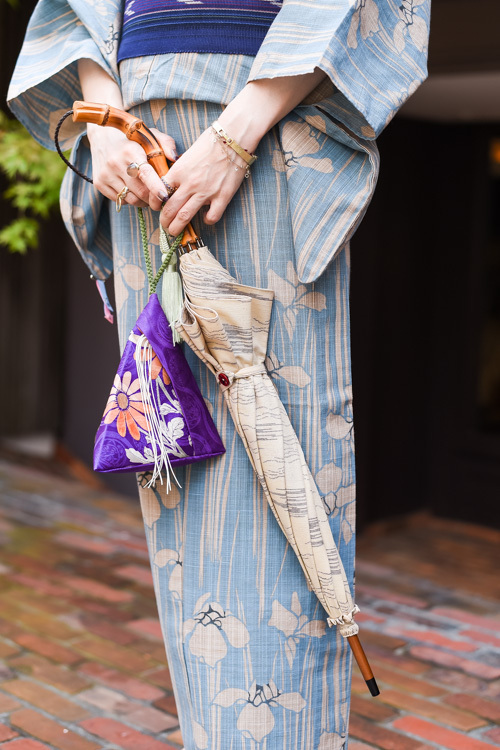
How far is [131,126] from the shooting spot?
4.26 feet

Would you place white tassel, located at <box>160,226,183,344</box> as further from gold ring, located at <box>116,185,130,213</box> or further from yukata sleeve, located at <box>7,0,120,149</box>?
yukata sleeve, located at <box>7,0,120,149</box>

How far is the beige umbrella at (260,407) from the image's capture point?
128cm

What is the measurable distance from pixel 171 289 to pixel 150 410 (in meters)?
0.19

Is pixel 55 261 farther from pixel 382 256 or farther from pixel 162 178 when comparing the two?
pixel 162 178

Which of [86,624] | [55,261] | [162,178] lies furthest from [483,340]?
[162,178]

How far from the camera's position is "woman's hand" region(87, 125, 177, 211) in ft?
4.19

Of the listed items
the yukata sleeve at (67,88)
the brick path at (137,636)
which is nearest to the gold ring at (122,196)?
the yukata sleeve at (67,88)

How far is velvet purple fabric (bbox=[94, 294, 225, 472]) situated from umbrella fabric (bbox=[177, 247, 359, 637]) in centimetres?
4

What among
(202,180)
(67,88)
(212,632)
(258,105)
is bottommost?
(212,632)

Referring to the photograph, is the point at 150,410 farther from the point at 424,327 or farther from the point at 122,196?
the point at 424,327

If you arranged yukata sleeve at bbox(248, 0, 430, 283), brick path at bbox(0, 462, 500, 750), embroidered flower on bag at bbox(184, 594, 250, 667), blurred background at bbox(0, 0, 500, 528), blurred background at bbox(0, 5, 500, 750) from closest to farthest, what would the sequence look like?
1. yukata sleeve at bbox(248, 0, 430, 283)
2. embroidered flower on bag at bbox(184, 594, 250, 667)
3. brick path at bbox(0, 462, 500, 750)
4. blurred background at bbox(0, 5, 500, 750)
5. blurred background at bbox(0, 0, 500, 528)

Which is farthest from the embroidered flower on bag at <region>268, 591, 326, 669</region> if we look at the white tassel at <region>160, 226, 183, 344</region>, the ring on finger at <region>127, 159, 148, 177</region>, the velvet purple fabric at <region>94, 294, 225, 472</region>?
the ring on finger at <region>127, 159, 148, 177</region>

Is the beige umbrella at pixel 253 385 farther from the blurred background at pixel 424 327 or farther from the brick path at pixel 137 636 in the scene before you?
the blurred background at pixel 424 327

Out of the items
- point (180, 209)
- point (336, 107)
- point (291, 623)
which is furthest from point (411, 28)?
point (291, 623)
